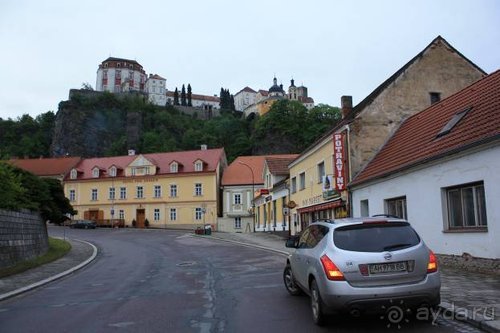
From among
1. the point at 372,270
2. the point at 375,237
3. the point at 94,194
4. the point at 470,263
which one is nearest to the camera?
the point at 372,270

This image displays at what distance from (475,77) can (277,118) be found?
3113 inches

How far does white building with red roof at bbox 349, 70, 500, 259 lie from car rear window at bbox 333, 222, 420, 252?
5.77m

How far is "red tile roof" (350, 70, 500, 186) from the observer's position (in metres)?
14.4

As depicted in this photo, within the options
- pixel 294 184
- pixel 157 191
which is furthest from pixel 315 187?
pixel 157 191

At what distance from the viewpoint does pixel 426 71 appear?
24531mm

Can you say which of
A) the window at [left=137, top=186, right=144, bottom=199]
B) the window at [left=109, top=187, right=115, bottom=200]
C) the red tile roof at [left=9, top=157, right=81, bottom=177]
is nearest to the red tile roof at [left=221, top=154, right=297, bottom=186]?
the window at [left=137, top=186, right=144, bottom=199]

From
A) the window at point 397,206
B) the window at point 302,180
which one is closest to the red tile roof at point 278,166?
the window at point 302,180

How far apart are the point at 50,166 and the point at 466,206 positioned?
73.1m

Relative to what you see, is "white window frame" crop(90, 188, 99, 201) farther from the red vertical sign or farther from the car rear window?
the car rear window

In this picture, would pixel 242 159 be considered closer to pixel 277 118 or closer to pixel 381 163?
pixel 277 118

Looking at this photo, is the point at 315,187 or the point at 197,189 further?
the point at 197,189

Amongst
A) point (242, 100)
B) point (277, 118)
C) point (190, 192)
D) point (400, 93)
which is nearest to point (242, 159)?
point (190, 192)

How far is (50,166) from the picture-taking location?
3059 inches

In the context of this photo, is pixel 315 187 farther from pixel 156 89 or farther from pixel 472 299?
pixel 156 89
